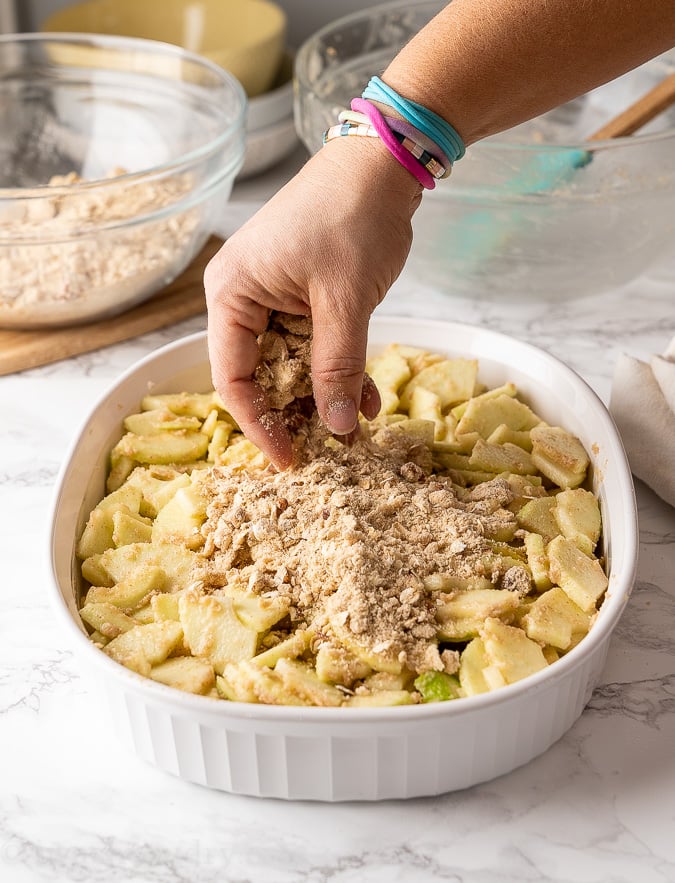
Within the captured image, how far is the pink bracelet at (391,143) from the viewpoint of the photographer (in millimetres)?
1168

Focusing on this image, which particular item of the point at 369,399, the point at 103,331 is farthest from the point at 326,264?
the point at 103,331

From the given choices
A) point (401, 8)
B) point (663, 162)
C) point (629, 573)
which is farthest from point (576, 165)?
point (629, 573)

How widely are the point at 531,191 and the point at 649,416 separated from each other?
0.50 m

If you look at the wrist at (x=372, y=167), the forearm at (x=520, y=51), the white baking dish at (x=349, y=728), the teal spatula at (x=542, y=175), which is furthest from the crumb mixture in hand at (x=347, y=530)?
the teal spatula at (x=542, y=175)

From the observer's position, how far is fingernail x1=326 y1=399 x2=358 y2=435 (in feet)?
4.19

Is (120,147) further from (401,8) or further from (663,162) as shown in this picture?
(663,162)

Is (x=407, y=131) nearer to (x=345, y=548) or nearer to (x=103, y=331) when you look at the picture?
(x=345, y=548)

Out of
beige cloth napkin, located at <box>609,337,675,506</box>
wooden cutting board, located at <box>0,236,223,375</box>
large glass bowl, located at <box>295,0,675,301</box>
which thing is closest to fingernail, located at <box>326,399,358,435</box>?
beige cloth napkin, located at <box>609,337,675,506</box>

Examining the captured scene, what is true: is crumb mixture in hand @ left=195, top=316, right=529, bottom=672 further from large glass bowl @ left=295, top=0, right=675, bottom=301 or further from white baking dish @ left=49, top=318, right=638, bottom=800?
large glass bowl @ left=295, top=0, right=675, bottom=301

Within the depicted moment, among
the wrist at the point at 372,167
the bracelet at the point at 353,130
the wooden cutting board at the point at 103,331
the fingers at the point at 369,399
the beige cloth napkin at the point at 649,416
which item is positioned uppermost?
the bracelet at the point at 353,130

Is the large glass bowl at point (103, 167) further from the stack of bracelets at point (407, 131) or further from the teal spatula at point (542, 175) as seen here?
the stack of bracelets at point (407, 131)

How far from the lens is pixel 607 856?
109 cm

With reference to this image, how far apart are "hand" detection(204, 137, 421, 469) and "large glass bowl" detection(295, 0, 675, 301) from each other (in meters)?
0.60

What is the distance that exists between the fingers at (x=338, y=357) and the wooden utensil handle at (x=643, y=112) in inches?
34.5
